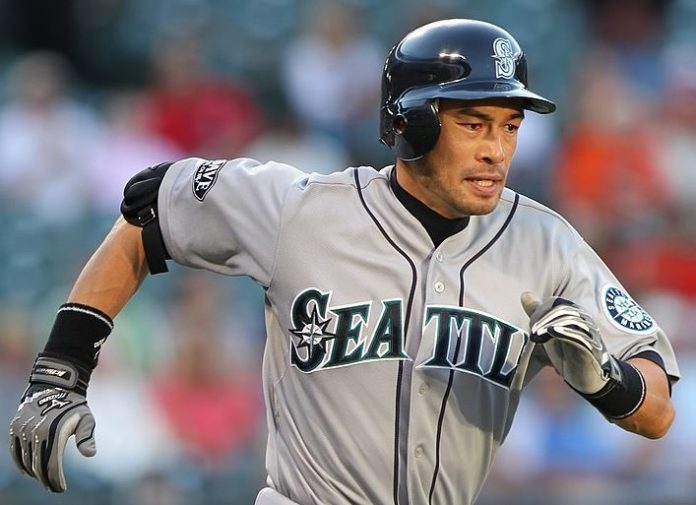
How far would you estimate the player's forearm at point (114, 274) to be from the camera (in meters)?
3.81

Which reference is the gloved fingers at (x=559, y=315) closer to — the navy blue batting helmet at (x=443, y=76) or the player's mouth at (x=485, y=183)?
the player's mouth at (x=485, y=183)

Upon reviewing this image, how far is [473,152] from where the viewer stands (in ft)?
11.8

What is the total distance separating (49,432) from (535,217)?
56.9 inches

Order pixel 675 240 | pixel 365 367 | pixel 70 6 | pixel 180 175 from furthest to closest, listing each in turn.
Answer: pixel 70 6 < pixel 675 240 < pixel 180 175 < pixel 365 367

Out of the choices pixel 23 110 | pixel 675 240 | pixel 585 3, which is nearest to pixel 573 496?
pixel 675 240

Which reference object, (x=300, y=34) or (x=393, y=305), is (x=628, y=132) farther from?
(x=393, y=305)

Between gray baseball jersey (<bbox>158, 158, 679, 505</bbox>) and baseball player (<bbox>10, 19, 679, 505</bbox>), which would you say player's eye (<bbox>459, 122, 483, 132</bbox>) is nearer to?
baseball player (<bbox>10, 19, 679, 505</bbox>)

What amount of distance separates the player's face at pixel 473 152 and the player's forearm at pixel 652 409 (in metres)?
0.60

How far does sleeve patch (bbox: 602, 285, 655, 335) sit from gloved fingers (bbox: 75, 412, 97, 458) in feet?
4.59

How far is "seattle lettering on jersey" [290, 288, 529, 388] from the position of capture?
3.60m

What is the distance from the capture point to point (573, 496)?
6391 millimetres

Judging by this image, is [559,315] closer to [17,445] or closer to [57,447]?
[57,447]

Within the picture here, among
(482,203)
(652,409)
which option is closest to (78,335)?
(482,203)

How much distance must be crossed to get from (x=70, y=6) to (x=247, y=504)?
5462 mm
